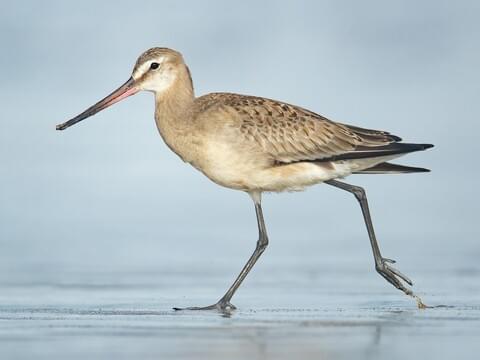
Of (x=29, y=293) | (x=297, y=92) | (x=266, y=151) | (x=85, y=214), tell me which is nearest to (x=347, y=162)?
(x=266, y=151)

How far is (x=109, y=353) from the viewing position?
912 centimetres

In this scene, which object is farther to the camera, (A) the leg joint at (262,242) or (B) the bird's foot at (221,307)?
(A) the leg joint at (262,242)

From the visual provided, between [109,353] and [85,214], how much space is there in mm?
12465

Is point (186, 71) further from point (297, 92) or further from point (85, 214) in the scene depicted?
point (297, 92)

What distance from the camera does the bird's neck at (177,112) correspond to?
1277 centimetres

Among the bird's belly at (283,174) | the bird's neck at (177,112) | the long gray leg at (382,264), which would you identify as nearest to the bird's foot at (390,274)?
the long gray leg at (382,264)

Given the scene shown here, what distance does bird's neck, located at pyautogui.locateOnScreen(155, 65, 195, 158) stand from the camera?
12.8 m

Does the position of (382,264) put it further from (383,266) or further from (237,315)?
(237,315)

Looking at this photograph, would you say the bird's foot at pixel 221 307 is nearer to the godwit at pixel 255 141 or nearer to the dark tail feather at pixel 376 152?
the godwit at pixel 255 141

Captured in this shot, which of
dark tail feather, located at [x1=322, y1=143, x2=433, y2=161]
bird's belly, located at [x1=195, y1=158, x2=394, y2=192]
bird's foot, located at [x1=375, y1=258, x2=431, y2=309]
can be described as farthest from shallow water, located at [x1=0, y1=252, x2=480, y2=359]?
dark tail feather, located at [x1=322, y1=143, x2=433, y2=161]

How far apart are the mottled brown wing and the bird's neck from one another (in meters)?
0.21

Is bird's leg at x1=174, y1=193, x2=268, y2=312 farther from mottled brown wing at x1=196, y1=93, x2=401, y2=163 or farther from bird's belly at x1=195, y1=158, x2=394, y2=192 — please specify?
mottled brown wing at x1=196, y1=93, x2=401, y2=163

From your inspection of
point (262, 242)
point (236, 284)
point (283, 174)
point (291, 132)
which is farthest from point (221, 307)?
point (291, 132)

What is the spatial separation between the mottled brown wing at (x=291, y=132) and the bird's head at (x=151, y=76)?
41cm
